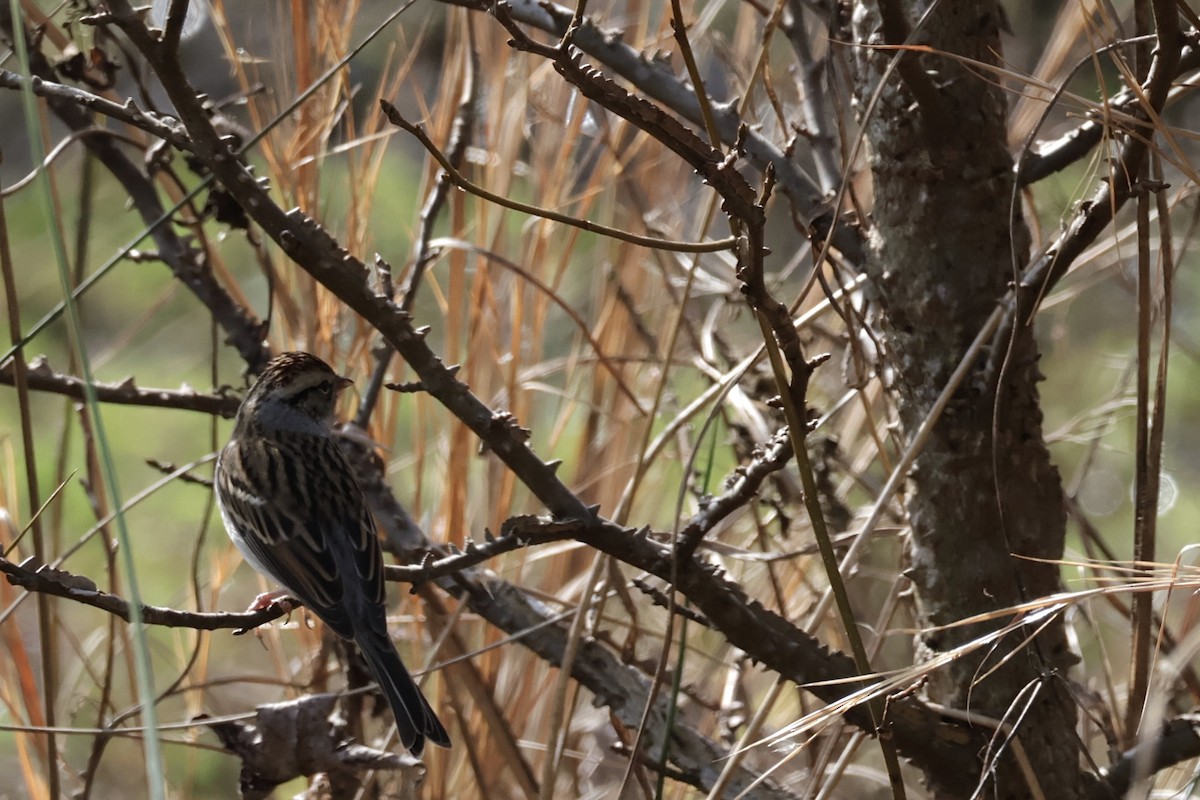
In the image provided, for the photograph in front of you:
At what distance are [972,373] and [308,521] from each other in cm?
159

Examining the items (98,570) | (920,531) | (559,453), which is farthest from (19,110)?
(920,531)

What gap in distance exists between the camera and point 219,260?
2.61m

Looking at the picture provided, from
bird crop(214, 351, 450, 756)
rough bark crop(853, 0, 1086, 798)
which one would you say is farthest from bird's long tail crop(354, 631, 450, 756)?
rough bark crop(853, 0, 1086, 798)

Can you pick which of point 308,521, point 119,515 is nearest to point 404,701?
point 308,521

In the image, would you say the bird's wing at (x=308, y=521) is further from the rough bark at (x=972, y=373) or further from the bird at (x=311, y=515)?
the rough bark at (x=972, y=373)

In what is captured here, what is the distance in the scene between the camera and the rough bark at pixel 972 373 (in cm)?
181

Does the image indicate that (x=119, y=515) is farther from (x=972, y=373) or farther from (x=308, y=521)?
(x=308, y=521)

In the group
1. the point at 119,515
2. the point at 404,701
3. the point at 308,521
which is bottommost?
the point at 404,701

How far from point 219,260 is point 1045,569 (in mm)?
1754

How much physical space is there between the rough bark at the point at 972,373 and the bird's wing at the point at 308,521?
3.51 feet

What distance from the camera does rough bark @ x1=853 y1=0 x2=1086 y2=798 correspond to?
5.95ft

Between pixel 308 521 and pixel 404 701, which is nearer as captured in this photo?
pixel 404 701

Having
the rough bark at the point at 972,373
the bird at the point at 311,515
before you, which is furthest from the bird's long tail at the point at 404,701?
the rough bark at the point at 972,373

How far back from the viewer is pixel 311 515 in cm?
279
